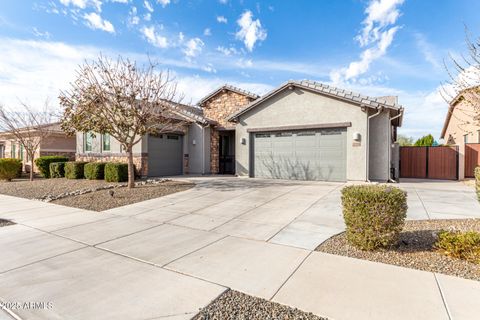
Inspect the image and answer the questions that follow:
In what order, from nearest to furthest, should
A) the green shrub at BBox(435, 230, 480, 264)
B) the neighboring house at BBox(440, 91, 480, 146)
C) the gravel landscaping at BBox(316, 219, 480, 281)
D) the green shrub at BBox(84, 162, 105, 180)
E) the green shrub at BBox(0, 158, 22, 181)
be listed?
the gravel landscaping at BBox(316, 219, 480, 281) → the green shrub at BBox(435, 230, 480, 264) → the neighboring house at BBox(440, 91, 480, 146) → the green shrub at BBox(84, 162, 105, 180) → the green shrub at BBox(0, 158, 22, 181)

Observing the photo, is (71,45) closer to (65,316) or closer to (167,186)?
(167,186)

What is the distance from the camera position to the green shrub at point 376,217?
13.6ft

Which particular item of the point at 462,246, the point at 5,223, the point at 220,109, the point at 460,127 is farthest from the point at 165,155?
the point at 462,246

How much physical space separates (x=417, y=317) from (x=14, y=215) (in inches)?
367

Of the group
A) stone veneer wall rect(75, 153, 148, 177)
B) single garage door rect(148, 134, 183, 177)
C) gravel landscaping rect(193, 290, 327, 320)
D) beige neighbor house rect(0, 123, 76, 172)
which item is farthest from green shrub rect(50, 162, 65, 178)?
gravel landscaping rect(193, 290, 327, 320)

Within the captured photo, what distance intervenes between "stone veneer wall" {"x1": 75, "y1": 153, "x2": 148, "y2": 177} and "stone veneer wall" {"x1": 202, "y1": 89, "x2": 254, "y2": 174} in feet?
13.8

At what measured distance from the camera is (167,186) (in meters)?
11.1

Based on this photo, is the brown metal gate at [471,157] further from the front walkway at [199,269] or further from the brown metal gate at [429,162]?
the front walkway at [199,269]

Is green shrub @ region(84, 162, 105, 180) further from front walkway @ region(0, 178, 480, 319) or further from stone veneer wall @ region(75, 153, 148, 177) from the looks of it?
front walkway @ region(0, 178, 480, 319)

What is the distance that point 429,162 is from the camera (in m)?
14.8

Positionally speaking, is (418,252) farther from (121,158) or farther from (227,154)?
(121,158)

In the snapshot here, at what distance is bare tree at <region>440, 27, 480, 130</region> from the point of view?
4.17 meters

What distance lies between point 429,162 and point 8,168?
25.3m

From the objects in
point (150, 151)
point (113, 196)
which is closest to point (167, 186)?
point (113, 196)
